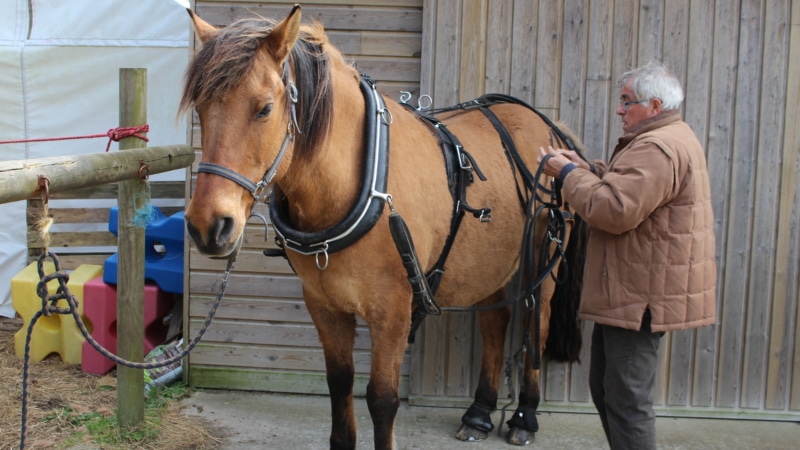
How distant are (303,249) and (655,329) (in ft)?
4.34

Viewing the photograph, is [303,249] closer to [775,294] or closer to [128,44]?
[775,294]

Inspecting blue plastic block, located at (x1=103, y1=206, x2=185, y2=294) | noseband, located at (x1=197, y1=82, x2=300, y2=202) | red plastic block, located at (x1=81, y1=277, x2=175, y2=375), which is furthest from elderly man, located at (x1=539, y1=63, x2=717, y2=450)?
red plastic block, located at (x1=81, y1=277, x2=175, y2=375)

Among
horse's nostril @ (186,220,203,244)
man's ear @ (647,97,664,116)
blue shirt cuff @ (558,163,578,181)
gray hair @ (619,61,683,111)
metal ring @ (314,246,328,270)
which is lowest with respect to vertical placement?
metal ring @ (314,246,328,270)

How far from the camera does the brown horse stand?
7.76ft

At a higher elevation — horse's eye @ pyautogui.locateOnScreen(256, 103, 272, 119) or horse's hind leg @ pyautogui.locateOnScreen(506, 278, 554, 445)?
horse's eye @ pyautogui.locateOnScreen(256, 103, 272, 119)

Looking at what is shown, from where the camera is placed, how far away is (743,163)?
422cm

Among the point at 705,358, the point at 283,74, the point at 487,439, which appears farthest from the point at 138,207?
the point at 705,358

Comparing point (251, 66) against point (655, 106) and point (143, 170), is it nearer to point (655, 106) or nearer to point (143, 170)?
point (143, 170)

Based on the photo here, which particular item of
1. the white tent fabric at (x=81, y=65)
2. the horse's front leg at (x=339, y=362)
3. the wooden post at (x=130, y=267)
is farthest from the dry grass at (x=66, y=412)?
the white tent fabric at (x=81, y=65)

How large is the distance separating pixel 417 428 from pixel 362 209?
6.11ft

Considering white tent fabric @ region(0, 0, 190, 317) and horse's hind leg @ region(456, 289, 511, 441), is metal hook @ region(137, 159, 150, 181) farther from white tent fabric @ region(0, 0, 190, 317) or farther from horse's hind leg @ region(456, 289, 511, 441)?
white tent fabric @ region(0, 0, 190, 317)

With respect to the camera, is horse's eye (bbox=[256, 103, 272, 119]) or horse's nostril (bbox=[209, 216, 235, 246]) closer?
horse's nostril (bbox=[209, 216, 235, 246])

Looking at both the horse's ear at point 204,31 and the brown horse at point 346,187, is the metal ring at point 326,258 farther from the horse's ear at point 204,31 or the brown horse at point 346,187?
the horse's ear at point 204,31

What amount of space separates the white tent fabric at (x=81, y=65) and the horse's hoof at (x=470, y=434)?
2.90 m
